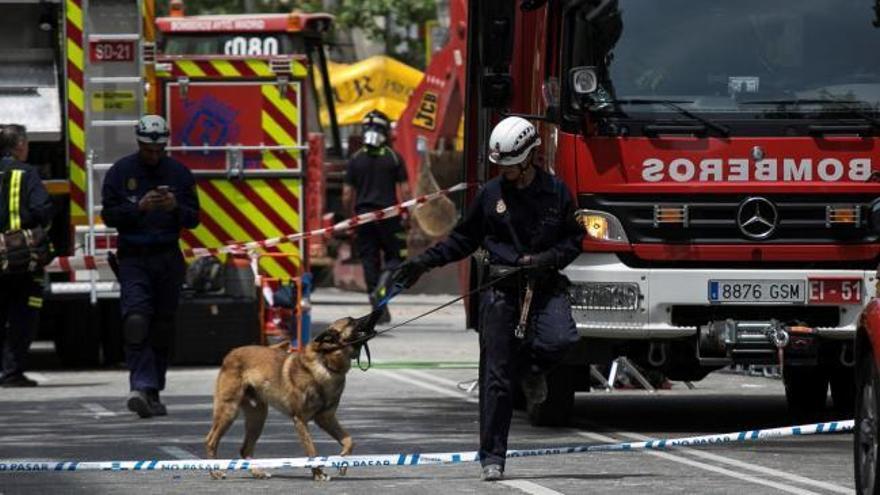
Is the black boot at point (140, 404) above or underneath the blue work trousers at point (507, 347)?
underneath

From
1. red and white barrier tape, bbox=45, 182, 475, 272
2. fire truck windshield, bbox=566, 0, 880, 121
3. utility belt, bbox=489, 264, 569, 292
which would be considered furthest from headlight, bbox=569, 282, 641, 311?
red and white barrier tape, bbox=45, 182, 475, 272

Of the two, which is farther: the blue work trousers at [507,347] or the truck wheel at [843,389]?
the truck wheel at [843,389]

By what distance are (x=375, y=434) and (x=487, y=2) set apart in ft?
8.00

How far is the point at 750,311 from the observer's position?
1366cm

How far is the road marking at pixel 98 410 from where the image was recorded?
51.0 ft

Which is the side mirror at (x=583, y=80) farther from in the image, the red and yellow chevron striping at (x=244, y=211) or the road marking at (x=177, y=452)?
the red and yellow chevron striping at (x=244, y=211)

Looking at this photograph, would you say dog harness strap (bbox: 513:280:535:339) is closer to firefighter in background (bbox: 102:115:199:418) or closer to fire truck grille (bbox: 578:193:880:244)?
fire truck grille (bbox: 578:193:880:244)

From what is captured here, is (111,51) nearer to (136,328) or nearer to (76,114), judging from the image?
(76,114)

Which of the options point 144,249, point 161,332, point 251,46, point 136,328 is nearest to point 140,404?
point 136,328

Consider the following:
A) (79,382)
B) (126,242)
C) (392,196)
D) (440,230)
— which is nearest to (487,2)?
(126,242)

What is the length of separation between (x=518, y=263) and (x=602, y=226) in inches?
79.4

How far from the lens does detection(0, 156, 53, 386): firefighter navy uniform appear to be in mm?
17688

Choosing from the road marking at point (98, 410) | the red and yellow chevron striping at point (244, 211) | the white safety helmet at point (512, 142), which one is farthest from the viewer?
the red and yellow chevron striping at point (244, 211)

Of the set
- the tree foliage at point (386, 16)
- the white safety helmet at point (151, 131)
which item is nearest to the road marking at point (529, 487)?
the white safety helmet at point (151, 131)
